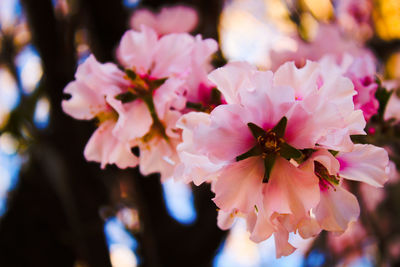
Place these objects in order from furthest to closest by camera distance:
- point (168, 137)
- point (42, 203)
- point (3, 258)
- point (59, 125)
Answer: point (42, 203), point (3, 258), point (59, 125), point (168, 137)

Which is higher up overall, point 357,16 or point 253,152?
point 253,152

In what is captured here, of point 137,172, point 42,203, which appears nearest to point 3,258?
point 42,203

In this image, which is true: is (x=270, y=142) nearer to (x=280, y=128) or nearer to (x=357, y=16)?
(x=280, y=128)

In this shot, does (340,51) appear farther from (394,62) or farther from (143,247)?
(394,62)

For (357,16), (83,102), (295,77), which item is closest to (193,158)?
(295,77)

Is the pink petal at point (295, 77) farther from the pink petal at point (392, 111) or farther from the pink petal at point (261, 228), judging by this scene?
the pink petal at point (392, 111)

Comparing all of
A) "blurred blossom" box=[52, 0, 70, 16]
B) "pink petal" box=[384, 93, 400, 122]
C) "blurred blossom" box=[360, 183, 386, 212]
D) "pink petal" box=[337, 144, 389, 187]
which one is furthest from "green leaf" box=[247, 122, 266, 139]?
"blurred blossom" box=[360, 183, 386, 212]
